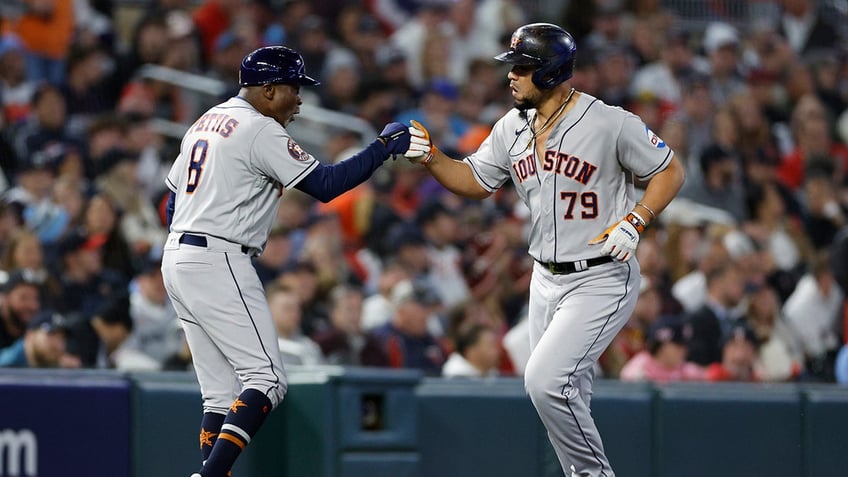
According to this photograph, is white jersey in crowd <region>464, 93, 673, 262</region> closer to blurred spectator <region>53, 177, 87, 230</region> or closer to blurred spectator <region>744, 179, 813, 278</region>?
blurred spectator <region>53, 177, 87, 230</region>

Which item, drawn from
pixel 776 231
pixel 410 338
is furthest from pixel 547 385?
pixel 776 231

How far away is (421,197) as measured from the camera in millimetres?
11039

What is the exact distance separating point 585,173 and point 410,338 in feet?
10.5

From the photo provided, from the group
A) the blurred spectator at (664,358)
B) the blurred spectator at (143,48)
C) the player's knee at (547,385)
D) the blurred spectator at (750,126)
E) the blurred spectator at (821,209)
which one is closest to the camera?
the player's knee at (547,385)

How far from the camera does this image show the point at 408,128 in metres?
6.02

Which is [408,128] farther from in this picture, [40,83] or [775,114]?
[775,114]

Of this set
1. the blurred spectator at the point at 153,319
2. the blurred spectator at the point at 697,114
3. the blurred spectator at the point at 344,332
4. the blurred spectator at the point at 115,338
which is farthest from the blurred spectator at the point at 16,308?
the blurred spectator at the point at 697,114

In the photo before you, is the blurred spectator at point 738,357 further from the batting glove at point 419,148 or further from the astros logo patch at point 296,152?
the astros logo patch at point 296,152

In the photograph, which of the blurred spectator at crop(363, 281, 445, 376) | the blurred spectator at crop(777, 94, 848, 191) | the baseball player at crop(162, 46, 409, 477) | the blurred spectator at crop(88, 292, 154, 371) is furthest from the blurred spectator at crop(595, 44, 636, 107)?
the baseball player at crop(162, 46, 409, 477)

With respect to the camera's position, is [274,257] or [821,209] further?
[821,209]

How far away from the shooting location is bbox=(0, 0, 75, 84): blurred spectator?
11023mm

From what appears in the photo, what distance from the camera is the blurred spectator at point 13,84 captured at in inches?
415

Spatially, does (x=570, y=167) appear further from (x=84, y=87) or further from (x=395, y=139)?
(x=84, y=87)

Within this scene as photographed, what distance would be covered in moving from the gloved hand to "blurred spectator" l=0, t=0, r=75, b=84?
18.7ft
